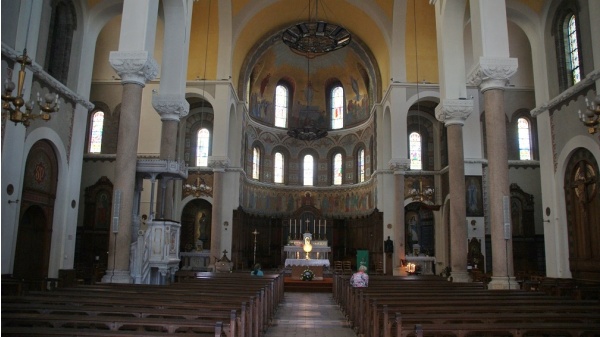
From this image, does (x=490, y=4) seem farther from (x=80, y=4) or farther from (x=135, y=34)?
(x=80, y=4)

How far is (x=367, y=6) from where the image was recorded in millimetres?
27250

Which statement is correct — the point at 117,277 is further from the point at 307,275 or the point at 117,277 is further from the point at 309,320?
the point at 307,275

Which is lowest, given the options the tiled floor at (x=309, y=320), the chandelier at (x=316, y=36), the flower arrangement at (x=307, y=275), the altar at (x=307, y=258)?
the tiled floor at (x=309, y=320)

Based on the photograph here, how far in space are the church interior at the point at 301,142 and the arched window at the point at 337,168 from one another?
11 cm

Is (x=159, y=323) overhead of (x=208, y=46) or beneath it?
beneath

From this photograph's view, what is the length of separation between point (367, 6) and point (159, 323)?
24485mm

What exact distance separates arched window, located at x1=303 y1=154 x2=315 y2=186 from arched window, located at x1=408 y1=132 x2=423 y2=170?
9.16m

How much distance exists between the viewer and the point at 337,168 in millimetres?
37469

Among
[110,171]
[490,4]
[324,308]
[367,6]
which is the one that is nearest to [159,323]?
[324,308]

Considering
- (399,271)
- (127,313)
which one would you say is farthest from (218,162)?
(127,313)

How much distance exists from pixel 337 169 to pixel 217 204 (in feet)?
43.7

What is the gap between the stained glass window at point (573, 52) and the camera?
1809cm

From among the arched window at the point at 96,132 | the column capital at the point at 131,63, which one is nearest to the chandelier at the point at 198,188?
the arched window at the point at 96,132

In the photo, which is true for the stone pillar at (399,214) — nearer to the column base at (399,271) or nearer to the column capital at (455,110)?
the column base at (399,271)
